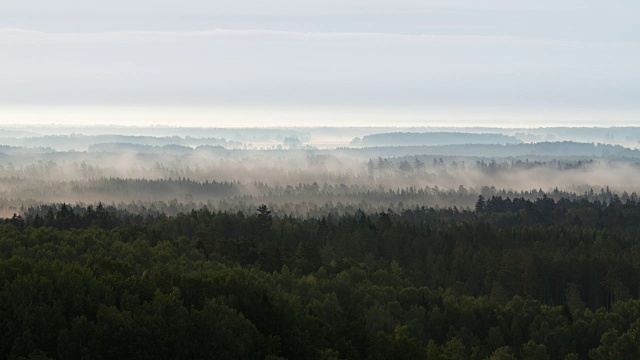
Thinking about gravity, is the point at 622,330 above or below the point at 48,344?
below

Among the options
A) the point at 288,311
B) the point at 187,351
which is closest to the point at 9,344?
the point at 187,351

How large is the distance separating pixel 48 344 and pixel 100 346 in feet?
16.1

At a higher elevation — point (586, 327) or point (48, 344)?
point (48, 344)

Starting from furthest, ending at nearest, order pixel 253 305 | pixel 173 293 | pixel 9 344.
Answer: pixel 253 305 < pixel 173 293 < pixel 9 344

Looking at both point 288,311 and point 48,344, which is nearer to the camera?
point 48,344

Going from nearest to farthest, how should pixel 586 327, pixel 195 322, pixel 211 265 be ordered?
pixel 195 322 < pixel 586 327 < pixel 211 265

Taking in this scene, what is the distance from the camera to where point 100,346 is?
282 ft

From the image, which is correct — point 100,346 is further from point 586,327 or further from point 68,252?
point 586,327

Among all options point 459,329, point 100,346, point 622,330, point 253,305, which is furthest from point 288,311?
point 622,330

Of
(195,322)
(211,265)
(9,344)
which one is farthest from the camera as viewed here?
(211,265)

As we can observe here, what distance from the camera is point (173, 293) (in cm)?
10019

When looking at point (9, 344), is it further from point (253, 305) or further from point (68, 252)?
point (68, 252)

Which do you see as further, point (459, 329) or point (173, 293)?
point (459, 329)

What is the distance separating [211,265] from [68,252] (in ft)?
80.7
